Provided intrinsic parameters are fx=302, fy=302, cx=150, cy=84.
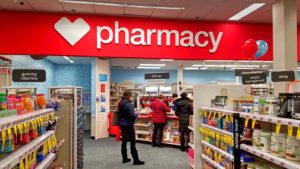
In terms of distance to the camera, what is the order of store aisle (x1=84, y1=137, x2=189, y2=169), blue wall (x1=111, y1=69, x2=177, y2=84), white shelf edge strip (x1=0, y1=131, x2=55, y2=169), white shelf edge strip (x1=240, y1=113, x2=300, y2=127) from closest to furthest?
white shelf edge strip (x1=0, y1=131, x2=55, y2=169) < white shelf edge strip (x1=240, y1=113, x2=300, y2=127) < store aisle (x1=84, y1=137, x2=189, y2=169) < blue wall (x1=111, y1=69, x2=177, y2=84)

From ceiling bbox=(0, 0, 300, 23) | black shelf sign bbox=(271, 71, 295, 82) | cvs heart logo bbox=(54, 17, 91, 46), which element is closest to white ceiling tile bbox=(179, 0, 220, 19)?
ceiling bbox=(0, 0, 300, 23)

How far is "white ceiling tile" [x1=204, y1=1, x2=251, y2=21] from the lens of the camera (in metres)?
5.97

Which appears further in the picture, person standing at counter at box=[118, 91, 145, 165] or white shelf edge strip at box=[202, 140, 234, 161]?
person standing at counter at box=[118, 91, 145, 165]

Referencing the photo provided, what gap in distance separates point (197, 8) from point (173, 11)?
0.50 metres

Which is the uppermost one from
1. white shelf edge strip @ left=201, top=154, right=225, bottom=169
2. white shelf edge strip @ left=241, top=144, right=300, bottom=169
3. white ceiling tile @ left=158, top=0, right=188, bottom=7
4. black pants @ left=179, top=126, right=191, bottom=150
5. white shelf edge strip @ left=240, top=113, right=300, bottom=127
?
white ceiling tile @ left=158, top=0, right=188, bottom=7

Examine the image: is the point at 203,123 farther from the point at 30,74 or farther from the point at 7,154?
the point at 7,154

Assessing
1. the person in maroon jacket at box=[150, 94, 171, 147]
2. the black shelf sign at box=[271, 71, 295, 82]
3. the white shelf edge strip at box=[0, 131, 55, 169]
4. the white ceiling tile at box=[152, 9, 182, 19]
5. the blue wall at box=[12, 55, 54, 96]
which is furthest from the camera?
the person in maroon jacket at box=[150, 94, 171, 147]

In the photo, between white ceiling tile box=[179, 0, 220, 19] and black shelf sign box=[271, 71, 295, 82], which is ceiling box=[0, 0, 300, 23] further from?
black shelf sign box=[271, 71, 295, 82]

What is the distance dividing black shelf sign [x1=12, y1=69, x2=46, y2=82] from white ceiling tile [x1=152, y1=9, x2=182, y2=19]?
9.07 feet

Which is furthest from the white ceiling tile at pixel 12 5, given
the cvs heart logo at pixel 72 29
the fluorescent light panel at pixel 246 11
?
the fluorescent light panel at pixel 246 11

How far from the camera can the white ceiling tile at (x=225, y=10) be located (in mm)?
5969

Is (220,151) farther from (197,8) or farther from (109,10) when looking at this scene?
(109,10)

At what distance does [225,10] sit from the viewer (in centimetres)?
628

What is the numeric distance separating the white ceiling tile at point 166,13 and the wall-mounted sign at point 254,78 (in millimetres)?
2551
